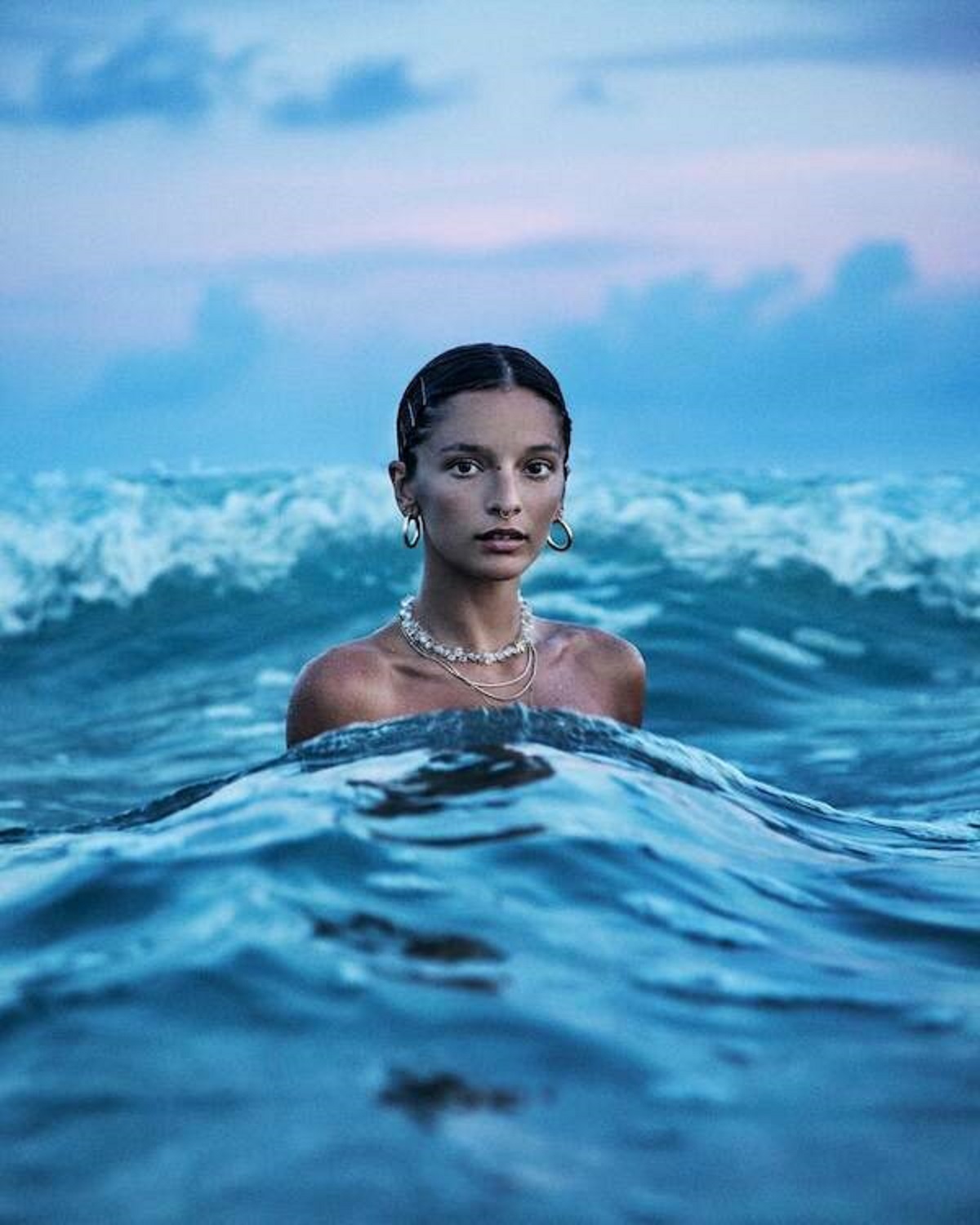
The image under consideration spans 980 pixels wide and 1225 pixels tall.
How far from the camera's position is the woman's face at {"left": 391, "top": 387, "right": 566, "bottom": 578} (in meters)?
4.07

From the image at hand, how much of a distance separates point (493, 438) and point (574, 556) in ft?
31.5

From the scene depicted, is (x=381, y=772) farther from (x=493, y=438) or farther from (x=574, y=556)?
(x=574, y=556)

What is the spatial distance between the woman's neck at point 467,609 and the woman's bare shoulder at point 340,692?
170mm

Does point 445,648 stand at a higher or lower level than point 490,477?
lower

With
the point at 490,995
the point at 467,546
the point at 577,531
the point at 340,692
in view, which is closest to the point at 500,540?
the point at 467,546

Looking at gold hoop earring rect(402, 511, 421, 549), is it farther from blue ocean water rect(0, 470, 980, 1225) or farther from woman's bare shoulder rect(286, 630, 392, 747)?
blue ocean water rect(0, 470, 980, 1225)

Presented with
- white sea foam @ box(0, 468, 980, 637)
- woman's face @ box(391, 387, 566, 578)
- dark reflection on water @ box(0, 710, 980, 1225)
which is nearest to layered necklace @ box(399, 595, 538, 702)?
woman's face @ box(391, 387, 566, 578)

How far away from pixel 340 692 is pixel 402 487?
522 mm

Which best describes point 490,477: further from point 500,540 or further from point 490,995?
point 490,995

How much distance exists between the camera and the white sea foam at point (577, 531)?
1316 centimetres

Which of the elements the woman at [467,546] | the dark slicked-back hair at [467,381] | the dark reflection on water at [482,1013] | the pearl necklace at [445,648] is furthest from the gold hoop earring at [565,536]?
the dark reflection on water at [482,1013]

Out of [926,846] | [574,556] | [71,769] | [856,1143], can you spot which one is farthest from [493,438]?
[574,556]

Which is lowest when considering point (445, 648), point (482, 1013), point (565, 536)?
point (482, 1013)

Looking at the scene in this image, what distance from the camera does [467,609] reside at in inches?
169
